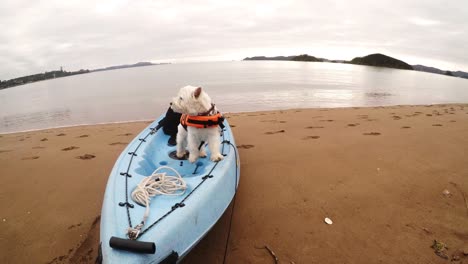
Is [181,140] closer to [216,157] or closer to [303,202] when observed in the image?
[216,157]

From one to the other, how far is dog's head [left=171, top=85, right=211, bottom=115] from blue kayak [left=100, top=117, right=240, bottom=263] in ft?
2.64

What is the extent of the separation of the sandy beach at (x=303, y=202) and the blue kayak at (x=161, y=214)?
0.57m

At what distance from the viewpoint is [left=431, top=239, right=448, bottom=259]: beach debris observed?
2.67 m

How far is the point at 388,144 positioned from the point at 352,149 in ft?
3.38

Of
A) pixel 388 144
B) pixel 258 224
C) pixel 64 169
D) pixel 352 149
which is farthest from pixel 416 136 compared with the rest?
pixel 64 169

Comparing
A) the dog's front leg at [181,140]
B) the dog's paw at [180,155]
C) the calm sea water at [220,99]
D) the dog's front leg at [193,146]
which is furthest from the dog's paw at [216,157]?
the calm sea water at [220,99]

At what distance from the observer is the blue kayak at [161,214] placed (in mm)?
1921

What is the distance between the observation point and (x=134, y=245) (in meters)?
1.88

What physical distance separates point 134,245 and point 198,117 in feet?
6.31

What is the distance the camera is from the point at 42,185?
455 cm

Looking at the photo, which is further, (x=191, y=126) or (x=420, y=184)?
(x=420, y=184)

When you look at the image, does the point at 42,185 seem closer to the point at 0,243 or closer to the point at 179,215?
the point at 0,243

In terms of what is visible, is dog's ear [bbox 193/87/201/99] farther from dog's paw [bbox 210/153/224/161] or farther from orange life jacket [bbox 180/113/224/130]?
dog's paw [bbox 210/153/224/161]

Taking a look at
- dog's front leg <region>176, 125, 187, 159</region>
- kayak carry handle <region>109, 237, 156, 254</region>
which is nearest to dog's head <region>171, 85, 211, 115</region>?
dog's front leg <region>176, 125, 187, 159</region>
